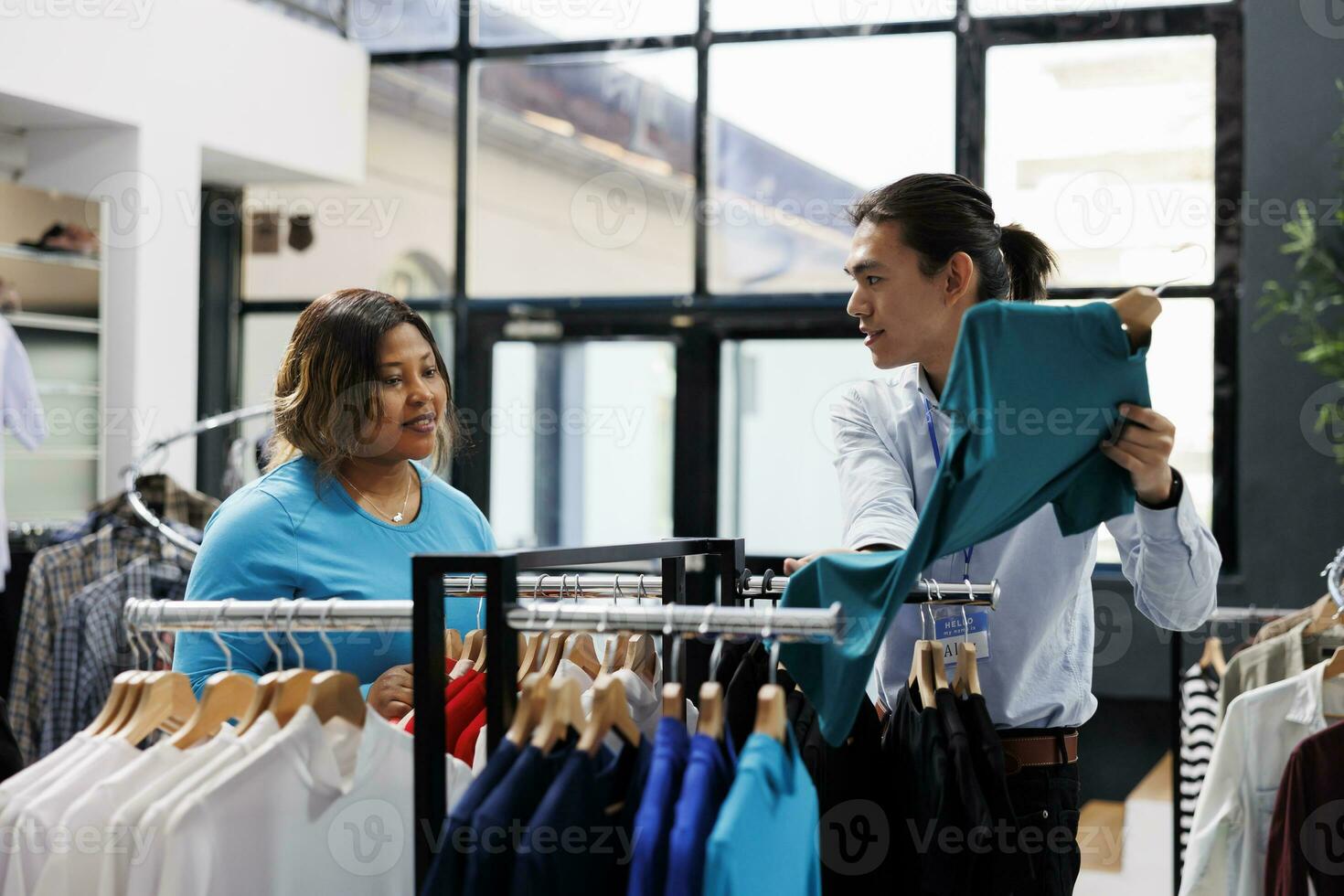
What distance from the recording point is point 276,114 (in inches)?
226

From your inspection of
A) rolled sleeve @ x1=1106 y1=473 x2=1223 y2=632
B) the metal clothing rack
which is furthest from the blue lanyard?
the metal clothing rack

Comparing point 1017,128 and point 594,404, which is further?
point 594,404

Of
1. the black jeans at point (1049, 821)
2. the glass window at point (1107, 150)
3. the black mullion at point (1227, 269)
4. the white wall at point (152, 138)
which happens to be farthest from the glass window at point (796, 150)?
the black jeans at point (1049, 821)

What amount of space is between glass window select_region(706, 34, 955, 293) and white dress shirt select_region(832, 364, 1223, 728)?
3.87 metres

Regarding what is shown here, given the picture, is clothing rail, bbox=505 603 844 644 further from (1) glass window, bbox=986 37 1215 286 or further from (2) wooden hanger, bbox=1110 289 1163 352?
(1) glass window, bbox=986 37 1215 286

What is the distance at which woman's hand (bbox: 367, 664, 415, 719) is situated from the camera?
1692mm

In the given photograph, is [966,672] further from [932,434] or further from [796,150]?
[796,150]

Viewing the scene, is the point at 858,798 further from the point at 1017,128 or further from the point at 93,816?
the point at 1017,128

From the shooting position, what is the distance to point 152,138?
17.1 feet

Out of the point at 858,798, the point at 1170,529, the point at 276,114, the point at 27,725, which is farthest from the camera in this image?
the point at 276,114

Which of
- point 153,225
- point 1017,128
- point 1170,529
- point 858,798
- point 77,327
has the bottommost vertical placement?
point 858,798

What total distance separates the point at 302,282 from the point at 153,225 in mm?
1310

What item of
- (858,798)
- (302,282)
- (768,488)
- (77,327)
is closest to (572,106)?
(302,282)

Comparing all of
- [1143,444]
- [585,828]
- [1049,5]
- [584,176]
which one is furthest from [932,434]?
[584,176]
